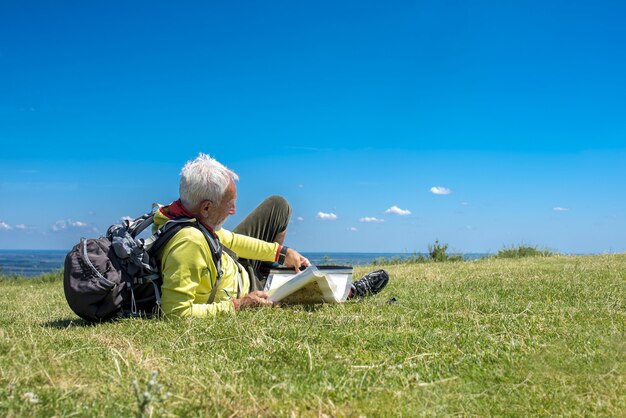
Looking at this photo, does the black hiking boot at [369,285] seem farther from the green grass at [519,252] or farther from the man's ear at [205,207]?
the green grass at [519,252]

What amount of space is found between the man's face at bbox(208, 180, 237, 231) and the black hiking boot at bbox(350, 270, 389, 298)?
197 cm

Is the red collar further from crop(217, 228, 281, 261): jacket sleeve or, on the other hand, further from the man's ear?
crop(217, 228, 281, 261): jacket sleeve

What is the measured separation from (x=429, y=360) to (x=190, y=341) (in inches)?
63.9

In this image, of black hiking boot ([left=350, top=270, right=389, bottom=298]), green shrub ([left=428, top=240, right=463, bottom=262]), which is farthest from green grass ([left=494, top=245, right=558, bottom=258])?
black hiking boot ([left=350, top=270, right=389, bottom=298])

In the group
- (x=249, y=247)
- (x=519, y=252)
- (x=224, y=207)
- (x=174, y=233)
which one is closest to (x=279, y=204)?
(x=249, y=247)

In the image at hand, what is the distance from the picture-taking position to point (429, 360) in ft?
11.6

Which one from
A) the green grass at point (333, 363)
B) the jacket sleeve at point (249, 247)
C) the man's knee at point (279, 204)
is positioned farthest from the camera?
the man's knee at point (279, 204)

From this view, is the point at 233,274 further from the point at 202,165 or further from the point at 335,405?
the point at 335,405

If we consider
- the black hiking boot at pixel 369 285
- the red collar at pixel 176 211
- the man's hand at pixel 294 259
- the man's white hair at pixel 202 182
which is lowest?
the black hiking boot at pixel 369 285

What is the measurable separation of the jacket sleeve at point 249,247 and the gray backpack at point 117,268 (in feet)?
3.17

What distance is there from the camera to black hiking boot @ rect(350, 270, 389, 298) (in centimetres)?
638

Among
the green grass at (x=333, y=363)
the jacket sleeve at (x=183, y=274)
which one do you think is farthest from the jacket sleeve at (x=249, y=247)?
the jacket sleeve at (x=183, y=274)

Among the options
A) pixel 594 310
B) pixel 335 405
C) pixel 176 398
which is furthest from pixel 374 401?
pixel 594 310

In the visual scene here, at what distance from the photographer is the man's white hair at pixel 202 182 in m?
4.80
